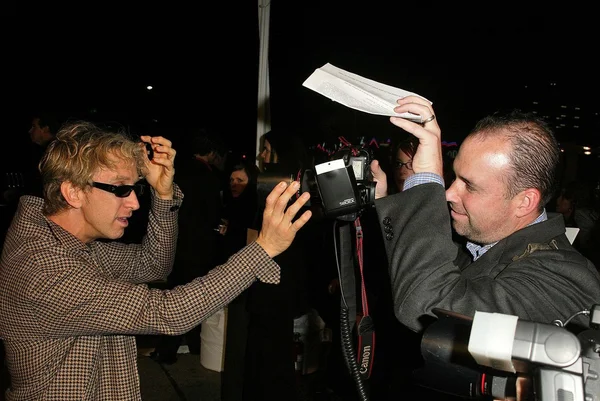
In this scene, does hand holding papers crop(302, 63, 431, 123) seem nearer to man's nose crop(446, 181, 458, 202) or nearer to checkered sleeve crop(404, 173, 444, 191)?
checkered sleeve crop(404, 173, 444, 191)

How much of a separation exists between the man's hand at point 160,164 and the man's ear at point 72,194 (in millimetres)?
378

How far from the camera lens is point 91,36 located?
10094 millimetres

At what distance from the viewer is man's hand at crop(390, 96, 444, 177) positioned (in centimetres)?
151

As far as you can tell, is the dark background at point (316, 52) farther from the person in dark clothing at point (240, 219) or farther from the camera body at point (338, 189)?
the camera body at point (338, 189)

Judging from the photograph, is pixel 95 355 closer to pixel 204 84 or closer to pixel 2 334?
pixel 2 334

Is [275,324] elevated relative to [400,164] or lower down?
→ lower down

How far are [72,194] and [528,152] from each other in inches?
63.9

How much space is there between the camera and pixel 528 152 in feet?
5.20

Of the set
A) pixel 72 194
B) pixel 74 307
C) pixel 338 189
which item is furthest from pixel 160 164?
pixel 338 189

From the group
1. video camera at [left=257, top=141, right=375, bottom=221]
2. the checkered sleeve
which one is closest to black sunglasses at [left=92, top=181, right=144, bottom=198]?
video camera at [left=257, top=141, right=375, bottom=221]

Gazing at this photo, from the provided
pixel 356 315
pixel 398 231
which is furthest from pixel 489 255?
pixel 356 315

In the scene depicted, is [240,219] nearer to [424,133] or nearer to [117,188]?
[117,188]

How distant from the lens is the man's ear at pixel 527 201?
1.60m

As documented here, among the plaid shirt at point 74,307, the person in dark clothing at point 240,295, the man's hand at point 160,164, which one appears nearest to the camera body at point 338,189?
the plaid shirt at point 74,307
